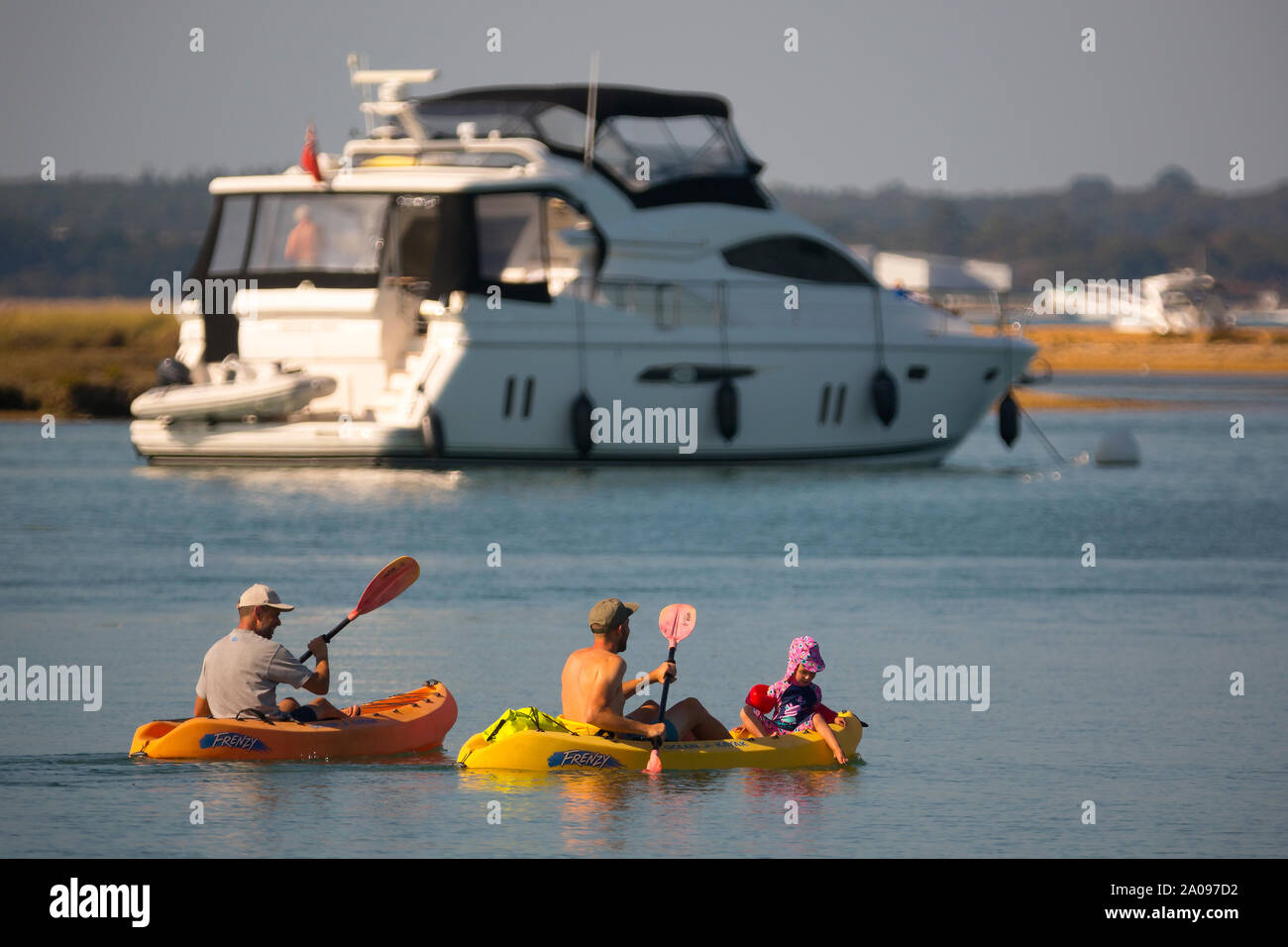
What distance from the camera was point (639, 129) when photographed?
3095 centimetres

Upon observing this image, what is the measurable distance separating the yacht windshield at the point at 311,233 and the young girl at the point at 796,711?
57.3ft

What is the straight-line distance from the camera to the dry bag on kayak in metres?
11.3

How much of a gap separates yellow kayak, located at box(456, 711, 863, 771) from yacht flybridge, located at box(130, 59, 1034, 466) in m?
16.1

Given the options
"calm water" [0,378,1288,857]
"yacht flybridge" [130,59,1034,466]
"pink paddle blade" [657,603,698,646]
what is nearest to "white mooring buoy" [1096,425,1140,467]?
"calm water" [0,378,1288,857]

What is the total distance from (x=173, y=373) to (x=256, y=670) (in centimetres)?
1832

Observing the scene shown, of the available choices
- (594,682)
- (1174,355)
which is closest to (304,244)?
(594,682)

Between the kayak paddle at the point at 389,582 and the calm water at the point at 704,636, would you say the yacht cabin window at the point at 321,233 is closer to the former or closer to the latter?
the calm water at the point at 704,636

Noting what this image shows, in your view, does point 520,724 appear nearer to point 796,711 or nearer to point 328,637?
point 328,637

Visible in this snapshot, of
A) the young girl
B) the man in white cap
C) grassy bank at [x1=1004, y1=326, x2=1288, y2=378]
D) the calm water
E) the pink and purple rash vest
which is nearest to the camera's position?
the calm water

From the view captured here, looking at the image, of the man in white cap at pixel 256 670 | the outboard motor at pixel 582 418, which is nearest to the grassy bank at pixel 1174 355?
the outboard motor at pixel 582 418

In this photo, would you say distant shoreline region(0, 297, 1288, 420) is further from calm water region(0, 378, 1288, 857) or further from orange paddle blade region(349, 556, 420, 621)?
orange paddle blade region(349, 556, 420, 621)

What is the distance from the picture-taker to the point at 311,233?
2889cm

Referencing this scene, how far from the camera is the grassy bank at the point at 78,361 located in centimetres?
4878
